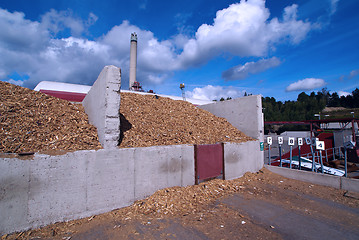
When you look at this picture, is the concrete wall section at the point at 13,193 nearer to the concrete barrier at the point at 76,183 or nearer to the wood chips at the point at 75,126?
the concrete barrier at the point at 76,183

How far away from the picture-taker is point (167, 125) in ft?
26.5

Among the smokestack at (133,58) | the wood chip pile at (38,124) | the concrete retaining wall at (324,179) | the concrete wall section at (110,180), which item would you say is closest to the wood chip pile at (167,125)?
the concrete wall section at (110,180)

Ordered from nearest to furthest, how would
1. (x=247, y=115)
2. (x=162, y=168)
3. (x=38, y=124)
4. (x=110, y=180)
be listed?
(x=110, y=180)
(x=38, y=124)
(x=162, y=168)
(x=247, y=115)

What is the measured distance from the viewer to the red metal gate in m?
6.62

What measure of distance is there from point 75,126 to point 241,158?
6445 mm

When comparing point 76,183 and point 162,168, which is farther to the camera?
point 162,168

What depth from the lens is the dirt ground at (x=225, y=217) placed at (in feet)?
12.9

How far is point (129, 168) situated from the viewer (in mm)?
5086

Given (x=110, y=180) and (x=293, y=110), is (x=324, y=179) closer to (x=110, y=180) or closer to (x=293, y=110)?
(x=110, y=180)

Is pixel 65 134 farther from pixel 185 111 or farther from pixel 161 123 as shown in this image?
pixel 185 111

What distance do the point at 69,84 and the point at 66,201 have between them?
9719 millimetres

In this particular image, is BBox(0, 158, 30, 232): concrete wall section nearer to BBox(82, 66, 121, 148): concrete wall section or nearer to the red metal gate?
BBox(82, 66, 121, 148): concrete wall section

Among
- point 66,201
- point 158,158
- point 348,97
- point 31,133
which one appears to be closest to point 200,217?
point 158,158

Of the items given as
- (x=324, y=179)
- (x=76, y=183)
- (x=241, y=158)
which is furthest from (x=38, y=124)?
(x=324, y=179)
